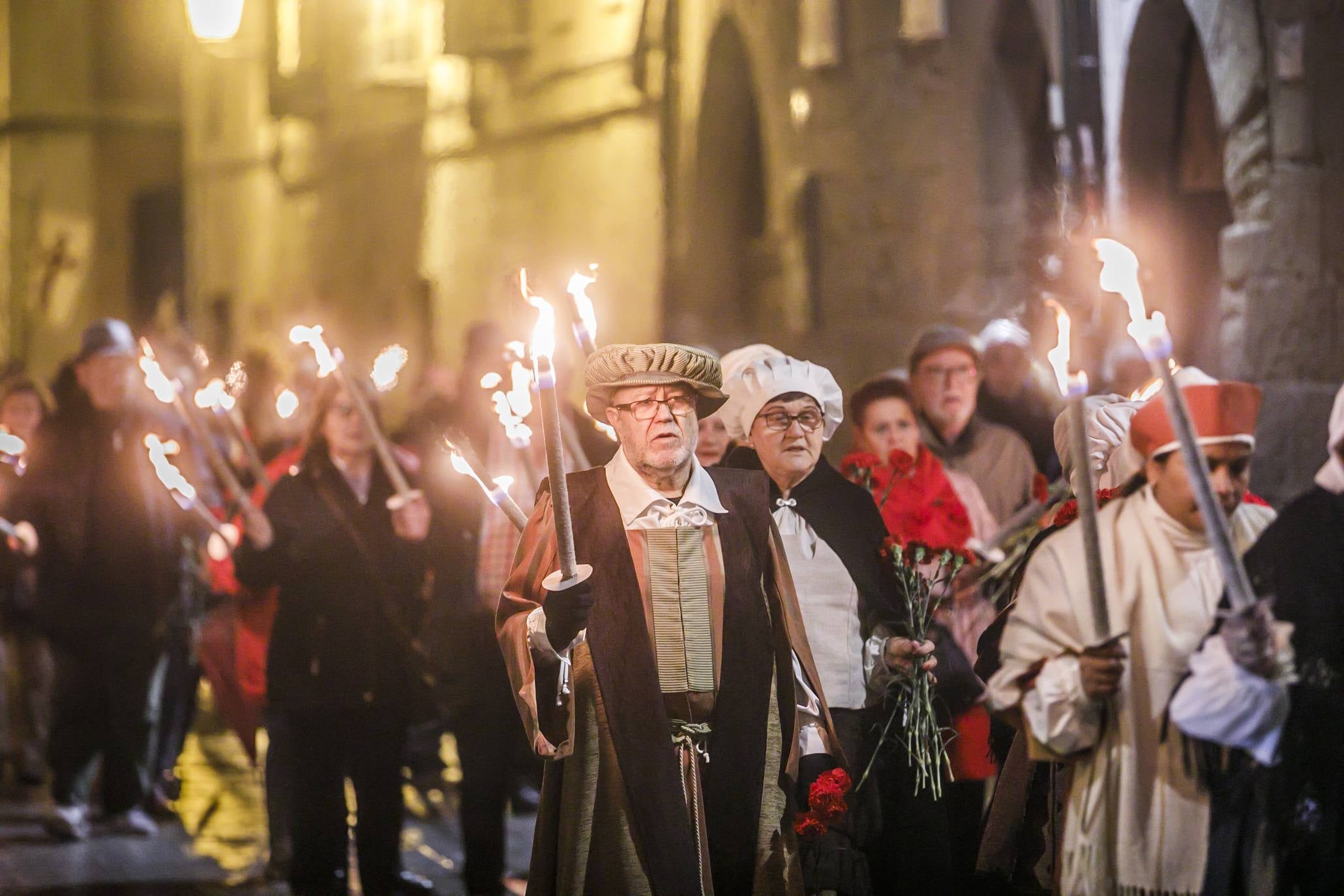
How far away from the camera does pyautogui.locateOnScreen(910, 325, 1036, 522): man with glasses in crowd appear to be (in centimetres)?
834

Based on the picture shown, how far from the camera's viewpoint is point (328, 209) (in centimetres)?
1284

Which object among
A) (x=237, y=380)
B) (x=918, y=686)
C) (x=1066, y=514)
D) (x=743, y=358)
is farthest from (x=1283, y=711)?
(x=237, y=380)

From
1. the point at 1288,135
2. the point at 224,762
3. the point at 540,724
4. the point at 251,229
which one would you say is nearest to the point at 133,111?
the point at 251,229

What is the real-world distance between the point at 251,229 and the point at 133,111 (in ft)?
5.89

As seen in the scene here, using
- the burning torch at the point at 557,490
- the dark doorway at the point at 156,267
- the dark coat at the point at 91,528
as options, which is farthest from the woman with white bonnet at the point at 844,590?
the dark doorway at the point at 156,267

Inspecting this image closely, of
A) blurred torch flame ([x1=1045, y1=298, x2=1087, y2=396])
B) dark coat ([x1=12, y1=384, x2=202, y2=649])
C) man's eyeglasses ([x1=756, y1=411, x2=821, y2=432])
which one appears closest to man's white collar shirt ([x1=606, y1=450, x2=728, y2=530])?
man's eyeglasses ([x1=756, y1=411, x2=821, y2=432])

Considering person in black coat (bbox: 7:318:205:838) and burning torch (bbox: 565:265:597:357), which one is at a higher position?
burning torch (bbox: 565:265:597:357)

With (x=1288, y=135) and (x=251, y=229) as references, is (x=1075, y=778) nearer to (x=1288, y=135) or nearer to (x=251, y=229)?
(x=1288, y=135)

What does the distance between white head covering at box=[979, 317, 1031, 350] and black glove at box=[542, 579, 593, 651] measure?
478cm

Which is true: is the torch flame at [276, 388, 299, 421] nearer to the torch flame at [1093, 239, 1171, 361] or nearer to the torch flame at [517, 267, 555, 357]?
the torch flame at [517, 267, 555, 357]

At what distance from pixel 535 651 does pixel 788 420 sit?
4.78 ft

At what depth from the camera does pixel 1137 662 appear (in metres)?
4.77

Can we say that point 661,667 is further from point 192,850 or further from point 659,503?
point 192,850

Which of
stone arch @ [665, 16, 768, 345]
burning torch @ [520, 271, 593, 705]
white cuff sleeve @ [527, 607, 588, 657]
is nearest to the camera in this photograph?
burning torch @ [520, 271, 593, 705]
